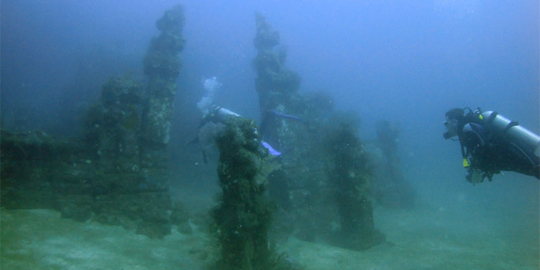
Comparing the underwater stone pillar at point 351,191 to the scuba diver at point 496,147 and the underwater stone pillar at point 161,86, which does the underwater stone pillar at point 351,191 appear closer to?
the scuba diver at point 496,147

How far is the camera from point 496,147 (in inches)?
221

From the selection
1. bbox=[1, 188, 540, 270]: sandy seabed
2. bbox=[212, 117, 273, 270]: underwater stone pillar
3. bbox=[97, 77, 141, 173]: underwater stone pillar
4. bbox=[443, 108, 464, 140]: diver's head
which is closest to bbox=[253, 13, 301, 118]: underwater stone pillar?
bbox=[97, 77, 141, 173]: underwater stone pillar

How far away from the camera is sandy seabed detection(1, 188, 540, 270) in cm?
550

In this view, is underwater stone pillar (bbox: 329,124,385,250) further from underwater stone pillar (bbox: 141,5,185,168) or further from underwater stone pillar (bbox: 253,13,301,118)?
underwater stone pillar (bbox: 141,5,185,168)

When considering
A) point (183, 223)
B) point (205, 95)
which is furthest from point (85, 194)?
point (205, 95)

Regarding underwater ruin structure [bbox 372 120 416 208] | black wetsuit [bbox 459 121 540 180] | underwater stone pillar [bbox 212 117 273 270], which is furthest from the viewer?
underwater ruin structure [bbox 372 120 416 208]

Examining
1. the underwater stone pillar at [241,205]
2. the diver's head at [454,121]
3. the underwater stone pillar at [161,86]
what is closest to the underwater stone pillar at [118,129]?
the underwater stone pillar at [161,86]

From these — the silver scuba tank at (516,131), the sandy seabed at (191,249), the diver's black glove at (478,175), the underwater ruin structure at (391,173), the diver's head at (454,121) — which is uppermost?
the underwater ruin structure at (391,173)

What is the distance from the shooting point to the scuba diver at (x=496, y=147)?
206 inches

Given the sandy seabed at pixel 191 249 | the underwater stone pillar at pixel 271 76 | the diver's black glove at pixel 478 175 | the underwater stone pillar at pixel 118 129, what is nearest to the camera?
the sandy seabed at pixel 191 249

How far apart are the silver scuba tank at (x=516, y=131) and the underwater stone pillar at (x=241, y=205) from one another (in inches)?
203

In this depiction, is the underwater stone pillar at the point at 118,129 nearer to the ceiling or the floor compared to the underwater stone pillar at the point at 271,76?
nearer to the floor

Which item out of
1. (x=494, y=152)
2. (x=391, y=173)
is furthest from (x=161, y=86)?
(x=391, y=173)

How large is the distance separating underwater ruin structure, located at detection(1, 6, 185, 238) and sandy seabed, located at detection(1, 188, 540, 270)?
0.60 meters
